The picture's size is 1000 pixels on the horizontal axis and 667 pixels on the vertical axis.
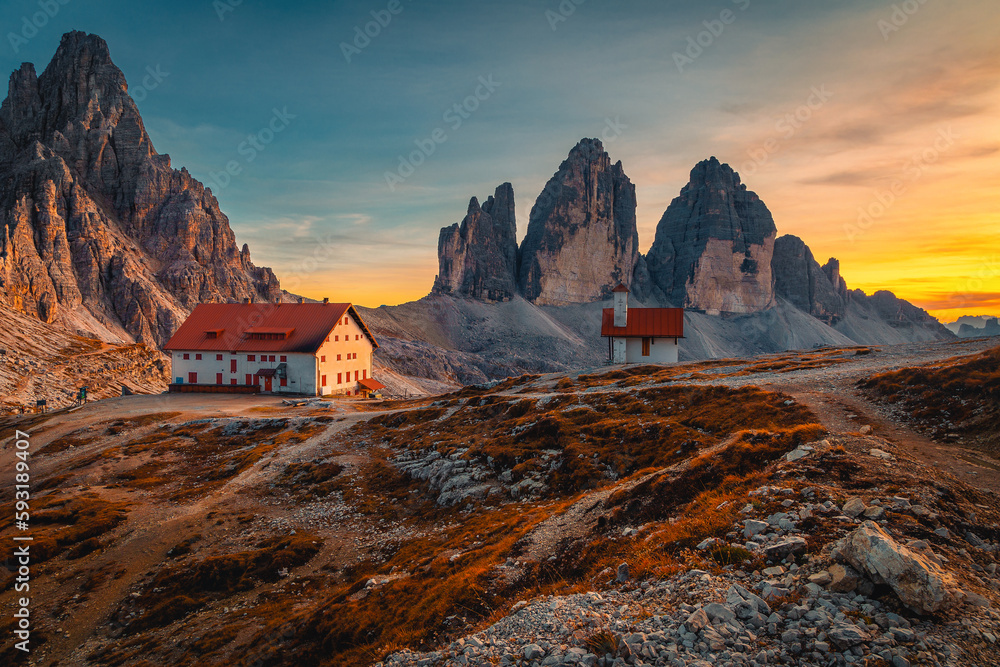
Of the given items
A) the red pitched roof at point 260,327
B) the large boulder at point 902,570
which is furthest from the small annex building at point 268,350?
the large boulder at point 902,570

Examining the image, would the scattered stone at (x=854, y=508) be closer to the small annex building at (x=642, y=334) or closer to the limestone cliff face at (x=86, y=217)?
the small annex building at (x=642, y=334)

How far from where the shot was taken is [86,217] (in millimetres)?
164500

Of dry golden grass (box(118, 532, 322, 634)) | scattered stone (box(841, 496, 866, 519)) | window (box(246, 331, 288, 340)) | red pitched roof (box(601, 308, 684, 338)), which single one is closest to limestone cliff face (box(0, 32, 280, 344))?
window (box(246, 331, 288, 340))

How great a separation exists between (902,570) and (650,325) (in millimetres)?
59755

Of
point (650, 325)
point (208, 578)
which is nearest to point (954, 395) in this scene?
point (208, 578)

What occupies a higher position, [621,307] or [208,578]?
[621,307]

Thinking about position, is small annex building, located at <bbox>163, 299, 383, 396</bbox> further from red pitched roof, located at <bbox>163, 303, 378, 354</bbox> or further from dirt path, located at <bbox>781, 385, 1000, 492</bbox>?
dirt path, located at <bbox>781, 385, 1000, 492</bbox>

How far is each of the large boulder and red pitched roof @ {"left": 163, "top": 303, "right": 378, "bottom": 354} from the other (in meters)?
65.7

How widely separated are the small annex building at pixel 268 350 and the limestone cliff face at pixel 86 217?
93.4 m

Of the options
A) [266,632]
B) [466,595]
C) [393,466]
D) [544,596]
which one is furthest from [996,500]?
[393,466]

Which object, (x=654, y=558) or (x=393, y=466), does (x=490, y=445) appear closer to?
(x=393, y=466)

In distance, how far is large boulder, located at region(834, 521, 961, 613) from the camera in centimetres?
818

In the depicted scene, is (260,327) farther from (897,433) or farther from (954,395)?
(954,395)

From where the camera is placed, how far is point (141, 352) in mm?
116000
